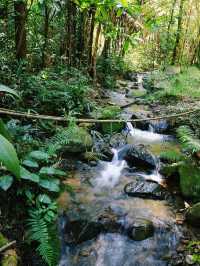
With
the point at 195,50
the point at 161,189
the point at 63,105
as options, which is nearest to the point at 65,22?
the point at 63,105

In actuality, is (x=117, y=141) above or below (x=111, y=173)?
above

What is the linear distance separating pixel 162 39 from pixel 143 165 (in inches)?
614

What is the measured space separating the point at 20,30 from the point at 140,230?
5.26 meters

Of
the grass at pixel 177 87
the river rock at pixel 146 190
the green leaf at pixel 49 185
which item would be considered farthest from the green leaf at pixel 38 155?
the grass at pixel 177 87

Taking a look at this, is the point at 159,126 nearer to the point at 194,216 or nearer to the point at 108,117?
the point at 108,117

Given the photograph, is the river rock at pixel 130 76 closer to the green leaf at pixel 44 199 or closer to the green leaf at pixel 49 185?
the green leaf at pixel 49 185

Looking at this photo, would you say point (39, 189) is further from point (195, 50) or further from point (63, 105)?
point (195, 50)

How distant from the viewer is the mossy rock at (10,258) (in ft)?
9.72

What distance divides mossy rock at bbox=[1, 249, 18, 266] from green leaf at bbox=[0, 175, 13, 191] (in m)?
0.65

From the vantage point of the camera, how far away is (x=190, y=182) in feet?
16.3

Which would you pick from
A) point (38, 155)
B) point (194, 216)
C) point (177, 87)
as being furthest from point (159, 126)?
point (38, 155)

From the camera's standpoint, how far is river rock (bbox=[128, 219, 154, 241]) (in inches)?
161

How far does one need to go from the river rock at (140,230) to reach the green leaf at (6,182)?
1.68 meters

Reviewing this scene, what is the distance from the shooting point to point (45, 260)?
3.36 m
